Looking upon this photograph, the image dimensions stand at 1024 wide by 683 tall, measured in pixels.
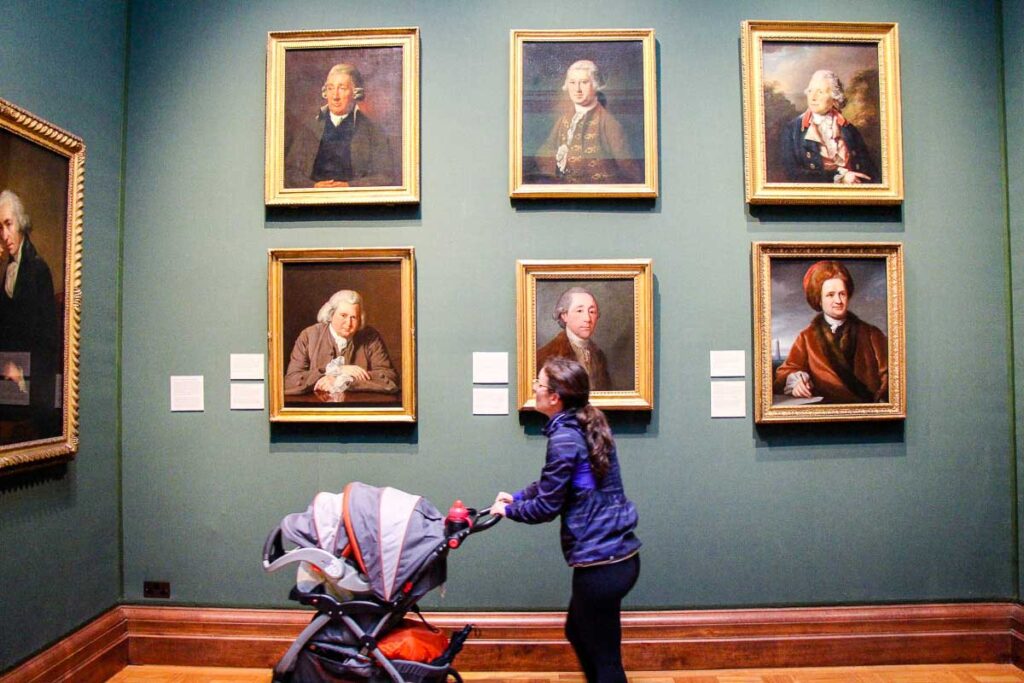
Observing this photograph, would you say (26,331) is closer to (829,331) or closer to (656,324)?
(656,324)

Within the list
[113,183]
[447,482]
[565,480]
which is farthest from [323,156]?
[565,480]

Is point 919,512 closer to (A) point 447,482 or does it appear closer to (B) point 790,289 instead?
(B) point 790,289

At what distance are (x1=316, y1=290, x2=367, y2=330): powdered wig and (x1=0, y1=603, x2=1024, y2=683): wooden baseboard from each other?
6.14 ft

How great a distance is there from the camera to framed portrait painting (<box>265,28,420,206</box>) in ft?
12.3

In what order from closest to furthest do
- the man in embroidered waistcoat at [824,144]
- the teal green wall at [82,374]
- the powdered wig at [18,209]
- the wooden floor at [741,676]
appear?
the powdered wig at [18,209] → the teal green wall at [82,374] → the wooden floor at [741,676] → the man in embroidered waistcoat at [824,144]

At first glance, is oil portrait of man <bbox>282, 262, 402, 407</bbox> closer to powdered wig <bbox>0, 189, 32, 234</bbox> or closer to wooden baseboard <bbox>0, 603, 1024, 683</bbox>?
powdered wig <bbox>0, 189, 32, 234</bbox>

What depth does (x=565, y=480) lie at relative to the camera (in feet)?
8.60

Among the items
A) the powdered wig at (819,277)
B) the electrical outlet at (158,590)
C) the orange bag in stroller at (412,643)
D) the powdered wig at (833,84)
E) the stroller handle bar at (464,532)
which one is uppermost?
the powdered wig at (833,84)

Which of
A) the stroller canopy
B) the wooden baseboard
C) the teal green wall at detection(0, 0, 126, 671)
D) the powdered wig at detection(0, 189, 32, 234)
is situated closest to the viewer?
the stroller canopy

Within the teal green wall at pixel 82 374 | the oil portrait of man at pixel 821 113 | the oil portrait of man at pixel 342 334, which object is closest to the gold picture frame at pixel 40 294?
the teal green wall at pixel 82 374

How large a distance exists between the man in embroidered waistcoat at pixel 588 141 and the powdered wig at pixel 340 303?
4.92 ft

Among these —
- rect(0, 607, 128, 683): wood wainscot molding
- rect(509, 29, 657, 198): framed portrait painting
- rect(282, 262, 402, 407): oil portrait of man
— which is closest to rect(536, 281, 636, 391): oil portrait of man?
rect(509, 29, 657, 198): framed portrait painting

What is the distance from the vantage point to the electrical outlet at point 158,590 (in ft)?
12.4

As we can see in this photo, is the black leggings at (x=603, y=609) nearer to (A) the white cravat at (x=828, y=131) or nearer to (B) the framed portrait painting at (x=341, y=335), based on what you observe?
(B) the framed portrait painting at (x=341, y=335)
